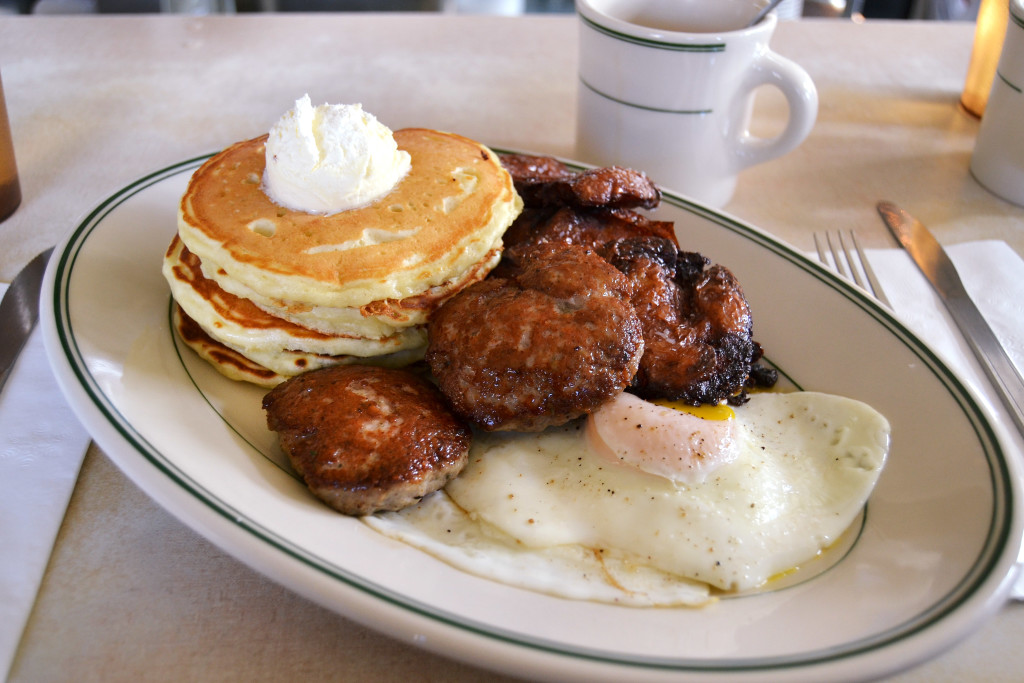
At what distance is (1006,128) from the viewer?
1976 mm

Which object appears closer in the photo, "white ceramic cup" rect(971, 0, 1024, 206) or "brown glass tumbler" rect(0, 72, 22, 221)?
"brown glass tumbler" rect(0, 72, 22, 221)

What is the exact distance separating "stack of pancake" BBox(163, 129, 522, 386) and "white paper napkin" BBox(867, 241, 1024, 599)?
844mm

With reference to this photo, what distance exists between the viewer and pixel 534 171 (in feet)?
5.35

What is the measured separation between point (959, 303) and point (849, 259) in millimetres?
234

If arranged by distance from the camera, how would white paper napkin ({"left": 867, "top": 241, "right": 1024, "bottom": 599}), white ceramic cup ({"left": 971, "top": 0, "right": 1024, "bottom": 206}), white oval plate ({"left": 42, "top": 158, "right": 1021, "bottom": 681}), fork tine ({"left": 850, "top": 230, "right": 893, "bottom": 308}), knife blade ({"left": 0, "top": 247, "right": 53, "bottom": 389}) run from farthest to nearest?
1. white ceramic cup ({"left": 971, "top": 0, "right": 1024, "bottom": 206})
2. fork tine ({"left": 850, "top": 230, "right": 893, "bottom": 308})
3. white paper napkin ({"left": 867, "top": 241, "right": 1024, "bottom": 599})
4. knife blade ({"left": 0, "top": 247, "right": 53, "bottom": 389})
5. white oval plate ({"left": 42, "top": 158, "right": 1021, "bottom": 681})

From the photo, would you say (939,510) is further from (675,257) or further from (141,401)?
(141,401)

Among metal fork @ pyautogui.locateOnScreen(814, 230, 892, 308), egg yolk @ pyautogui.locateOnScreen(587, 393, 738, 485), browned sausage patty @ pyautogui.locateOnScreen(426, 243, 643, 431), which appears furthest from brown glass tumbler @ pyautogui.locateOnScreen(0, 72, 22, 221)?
metal fork @ pyautogui.locateOnScreen(814, 230, 892, 308)

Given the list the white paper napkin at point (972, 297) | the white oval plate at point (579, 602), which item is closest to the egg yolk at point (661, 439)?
the white oval plate at point (579, 602)

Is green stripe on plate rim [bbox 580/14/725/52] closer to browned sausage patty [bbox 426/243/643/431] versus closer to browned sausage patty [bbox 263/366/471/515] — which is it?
browned sausage patty [bbox 426/243/643/431]

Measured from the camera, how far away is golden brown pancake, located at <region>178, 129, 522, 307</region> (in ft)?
3.99

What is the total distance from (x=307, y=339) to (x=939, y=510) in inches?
36.1

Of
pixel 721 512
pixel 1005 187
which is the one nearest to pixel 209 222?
pixel 721 512

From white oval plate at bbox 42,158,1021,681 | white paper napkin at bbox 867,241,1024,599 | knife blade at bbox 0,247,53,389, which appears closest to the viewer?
white oval plate at bbox 42,158,1021,681

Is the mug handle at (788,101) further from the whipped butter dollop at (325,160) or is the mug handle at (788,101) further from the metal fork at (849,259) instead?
the whipped butter dollop at (325,160)
